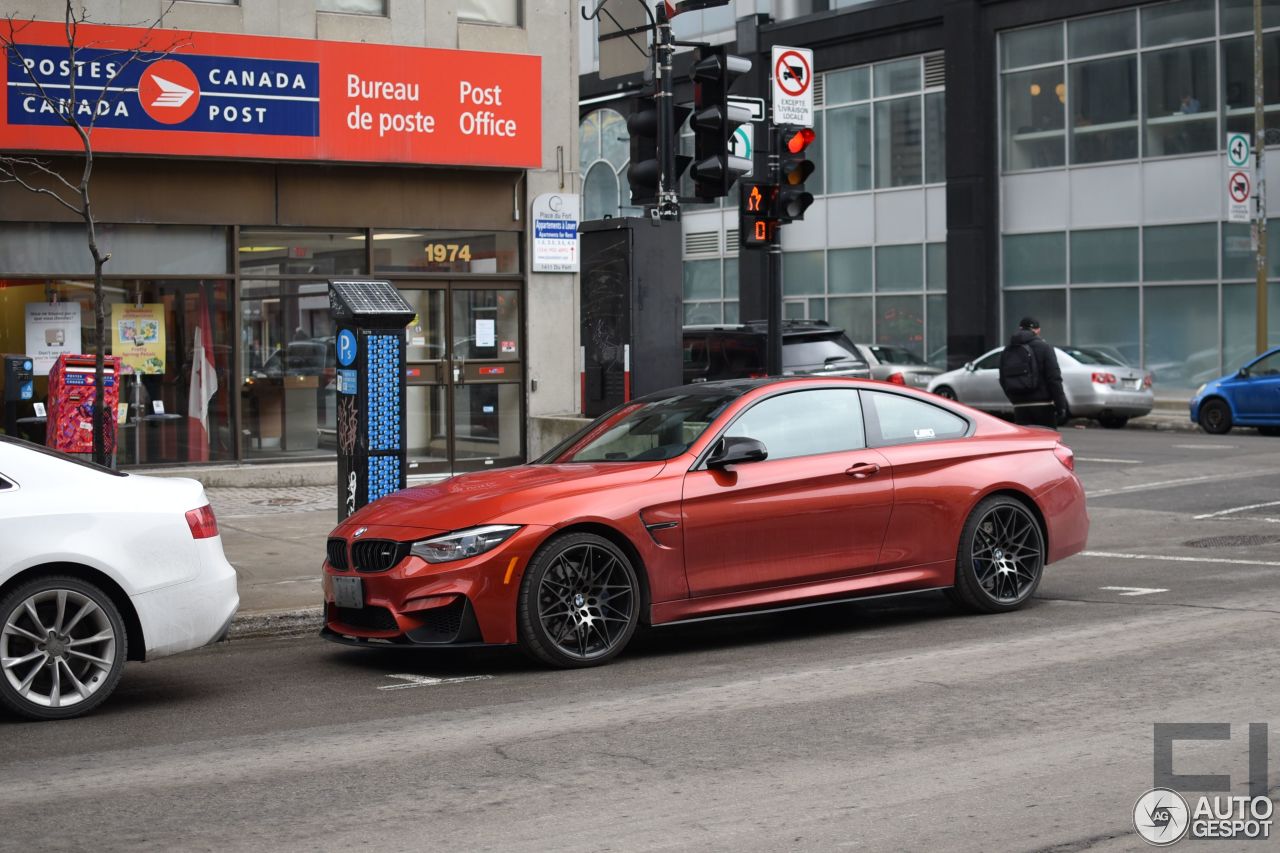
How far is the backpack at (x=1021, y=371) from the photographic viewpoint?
18.5 metres

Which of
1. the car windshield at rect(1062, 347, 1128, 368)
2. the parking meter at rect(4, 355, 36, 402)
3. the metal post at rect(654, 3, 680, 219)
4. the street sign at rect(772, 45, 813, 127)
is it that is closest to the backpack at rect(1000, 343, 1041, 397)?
the street sign at rect(772, 45, 813, 127)

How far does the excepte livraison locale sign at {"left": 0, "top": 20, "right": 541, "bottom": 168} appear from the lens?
53.0ft

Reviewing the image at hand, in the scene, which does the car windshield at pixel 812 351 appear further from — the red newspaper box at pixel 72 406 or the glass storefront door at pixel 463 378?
the red newspaper box at pixel 72 406

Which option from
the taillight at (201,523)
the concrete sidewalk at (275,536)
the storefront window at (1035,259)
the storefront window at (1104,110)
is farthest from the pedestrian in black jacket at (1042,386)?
the storefront window at (1035,259)

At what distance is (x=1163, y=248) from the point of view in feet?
106

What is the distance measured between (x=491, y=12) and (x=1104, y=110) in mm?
18631

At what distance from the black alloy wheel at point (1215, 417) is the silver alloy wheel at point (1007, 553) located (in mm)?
16790

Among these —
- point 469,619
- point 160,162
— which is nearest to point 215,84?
point 160,162

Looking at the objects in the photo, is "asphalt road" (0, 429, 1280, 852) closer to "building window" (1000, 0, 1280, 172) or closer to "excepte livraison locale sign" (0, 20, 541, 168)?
"excepte livraison locale sign" (0, 20, 541, 168)

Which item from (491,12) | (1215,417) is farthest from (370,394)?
(1215,417)

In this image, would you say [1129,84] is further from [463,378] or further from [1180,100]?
[463,378]

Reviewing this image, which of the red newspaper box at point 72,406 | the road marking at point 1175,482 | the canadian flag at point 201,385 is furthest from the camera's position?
the canadian flag at point 201,385

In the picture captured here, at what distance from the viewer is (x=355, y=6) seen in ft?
59.7

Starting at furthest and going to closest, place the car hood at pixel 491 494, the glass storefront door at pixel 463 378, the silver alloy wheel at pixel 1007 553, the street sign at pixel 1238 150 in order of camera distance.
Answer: the street sign at pixel 1238 150 < the glass storefront door at pixel 463 378 < the silver alloy wheel at pixel 1007 553 < the car hood at pixel 491 494
